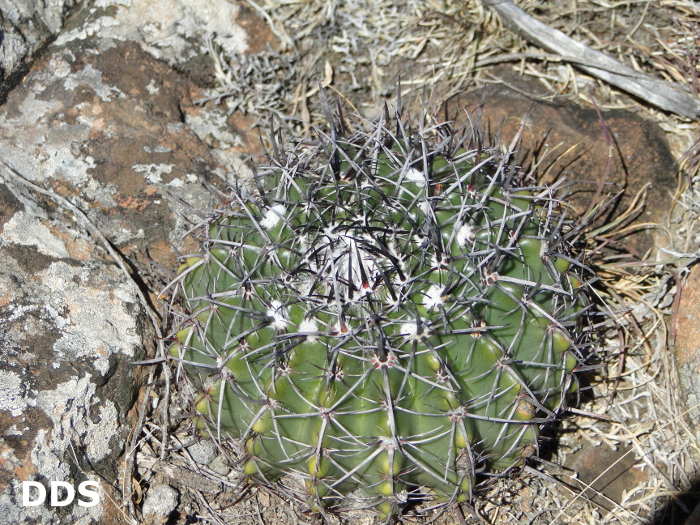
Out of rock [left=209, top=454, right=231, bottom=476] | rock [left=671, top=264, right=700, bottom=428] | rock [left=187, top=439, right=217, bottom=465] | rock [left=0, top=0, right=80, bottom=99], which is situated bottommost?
rock [left=671, top=264, right=700, bottom=428]

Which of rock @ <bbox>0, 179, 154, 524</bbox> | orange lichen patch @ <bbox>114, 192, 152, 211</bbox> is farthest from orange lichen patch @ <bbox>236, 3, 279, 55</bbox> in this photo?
rock @ <bbox>0, 179, 154, 524</bbox>

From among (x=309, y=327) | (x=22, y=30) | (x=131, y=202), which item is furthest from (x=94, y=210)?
(x=309, y=327)

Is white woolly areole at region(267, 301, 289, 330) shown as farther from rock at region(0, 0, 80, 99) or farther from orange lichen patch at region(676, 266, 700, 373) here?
rock at region(0, 0, 80, 99)

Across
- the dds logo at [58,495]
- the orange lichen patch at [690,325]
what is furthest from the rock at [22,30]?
the orange lichen patch at [690,325]

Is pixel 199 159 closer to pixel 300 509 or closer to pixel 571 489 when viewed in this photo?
pixel 300 509

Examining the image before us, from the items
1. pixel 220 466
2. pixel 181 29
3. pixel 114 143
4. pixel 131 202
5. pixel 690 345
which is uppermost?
pixel 181 29

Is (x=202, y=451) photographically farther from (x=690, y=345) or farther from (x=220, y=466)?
(x=690, y=345)

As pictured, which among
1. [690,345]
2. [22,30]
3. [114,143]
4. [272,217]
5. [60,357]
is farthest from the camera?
[22,30]
